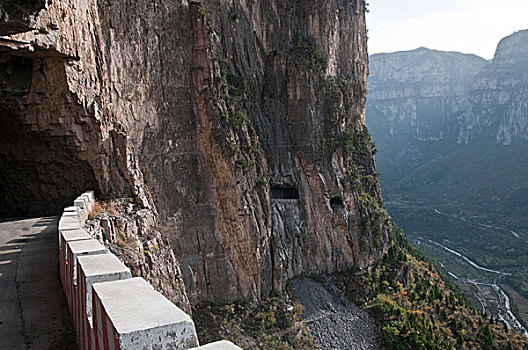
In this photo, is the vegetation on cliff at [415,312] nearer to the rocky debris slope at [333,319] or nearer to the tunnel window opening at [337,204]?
the rocky debris slope at [333,319]

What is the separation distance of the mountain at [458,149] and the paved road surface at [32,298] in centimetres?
5790

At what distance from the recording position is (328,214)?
35.7 m

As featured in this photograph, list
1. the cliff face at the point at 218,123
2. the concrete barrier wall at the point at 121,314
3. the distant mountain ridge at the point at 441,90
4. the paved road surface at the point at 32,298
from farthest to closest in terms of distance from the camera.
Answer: the distant mountain ridge at the point at 441,90, the cliff face at the point at 218,123, the paved road surface at the point at 32,298, the concrete barrier wall at the point at 121,314

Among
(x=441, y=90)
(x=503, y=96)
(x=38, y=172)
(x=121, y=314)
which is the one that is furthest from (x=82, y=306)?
(x=441, y=90)

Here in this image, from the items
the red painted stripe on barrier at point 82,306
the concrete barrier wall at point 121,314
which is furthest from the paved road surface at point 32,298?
the red painted stripe on barrier at point 82,306

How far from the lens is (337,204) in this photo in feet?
121

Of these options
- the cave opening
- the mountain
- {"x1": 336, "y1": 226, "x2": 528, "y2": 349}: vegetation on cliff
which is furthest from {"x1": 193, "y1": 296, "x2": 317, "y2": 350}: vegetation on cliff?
the mountain

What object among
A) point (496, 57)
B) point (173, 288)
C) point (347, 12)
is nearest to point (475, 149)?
point (496, 57)

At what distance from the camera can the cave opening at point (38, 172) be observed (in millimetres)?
14586

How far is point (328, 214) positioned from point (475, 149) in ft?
436

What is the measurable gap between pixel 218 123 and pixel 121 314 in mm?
22084

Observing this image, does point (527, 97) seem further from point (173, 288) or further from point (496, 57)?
point (173, 288)

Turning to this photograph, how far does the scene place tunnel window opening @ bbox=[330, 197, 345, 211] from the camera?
119ft

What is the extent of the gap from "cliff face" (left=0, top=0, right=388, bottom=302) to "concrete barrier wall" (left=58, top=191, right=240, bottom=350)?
5004mm
